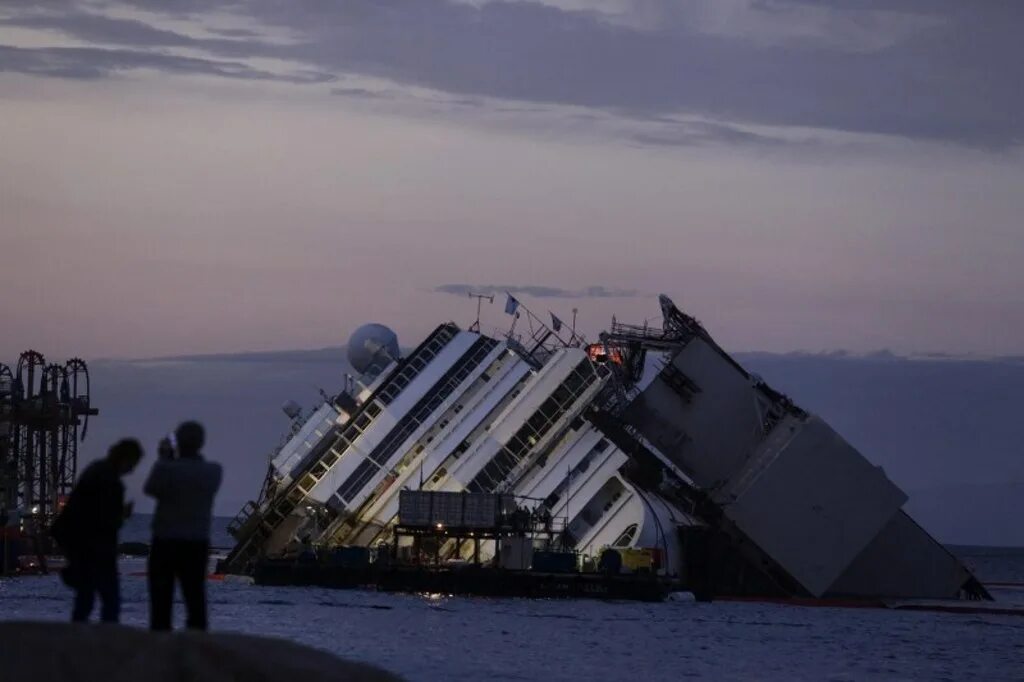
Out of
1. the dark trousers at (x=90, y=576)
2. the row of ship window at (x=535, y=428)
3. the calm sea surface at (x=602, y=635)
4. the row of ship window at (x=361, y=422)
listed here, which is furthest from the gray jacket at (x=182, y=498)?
the row of ship window at (x=361, y=422)

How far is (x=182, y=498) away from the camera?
1808cm

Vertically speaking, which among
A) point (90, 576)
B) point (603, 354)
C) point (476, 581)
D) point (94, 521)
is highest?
point (603, 354)

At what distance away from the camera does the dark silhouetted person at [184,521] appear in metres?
18.0

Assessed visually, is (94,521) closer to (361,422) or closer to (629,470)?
(629,470)

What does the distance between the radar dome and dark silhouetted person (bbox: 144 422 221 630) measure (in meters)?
74.2

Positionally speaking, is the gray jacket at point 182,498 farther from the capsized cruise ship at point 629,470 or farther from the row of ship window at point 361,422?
the row of ship window at point 361,422

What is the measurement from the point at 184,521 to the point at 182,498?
0.64 ft

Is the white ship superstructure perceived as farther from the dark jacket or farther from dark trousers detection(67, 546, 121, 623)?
the dark jacket

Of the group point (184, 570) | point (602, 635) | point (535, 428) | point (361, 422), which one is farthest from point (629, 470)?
point (184, 570)

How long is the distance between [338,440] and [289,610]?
77.9 feet

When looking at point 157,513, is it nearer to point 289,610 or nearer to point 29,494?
point 289,610

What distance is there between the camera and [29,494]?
124500mm

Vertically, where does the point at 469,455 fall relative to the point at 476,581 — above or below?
above

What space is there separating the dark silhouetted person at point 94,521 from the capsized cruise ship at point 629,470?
189 feet
